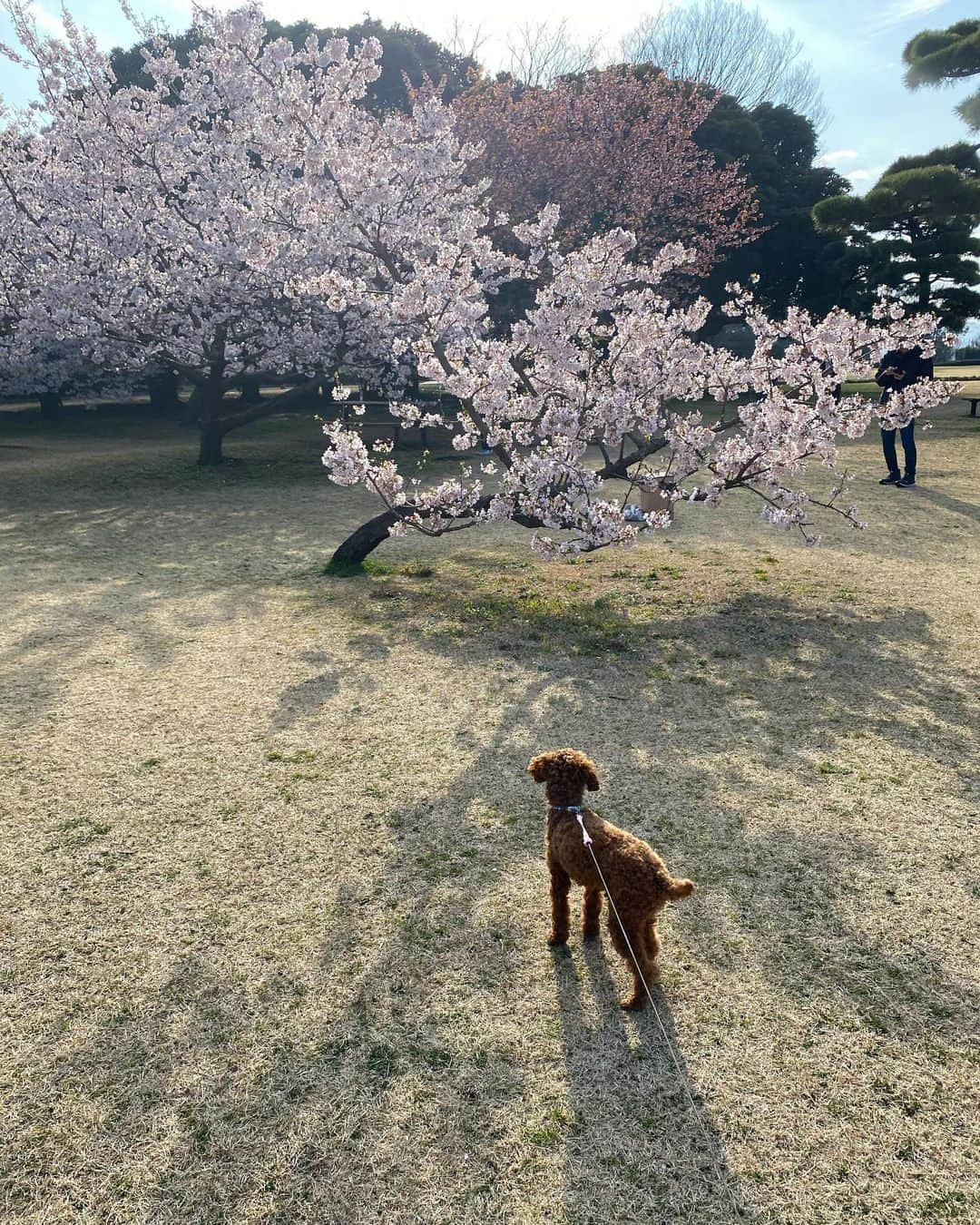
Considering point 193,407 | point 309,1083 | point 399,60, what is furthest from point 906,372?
Result: point 399,60

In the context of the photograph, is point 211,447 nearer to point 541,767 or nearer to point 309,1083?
point 541,767

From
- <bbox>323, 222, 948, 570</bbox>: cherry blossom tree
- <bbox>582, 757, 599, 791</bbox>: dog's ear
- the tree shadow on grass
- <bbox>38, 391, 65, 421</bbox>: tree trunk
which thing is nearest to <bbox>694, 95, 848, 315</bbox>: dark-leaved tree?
<bbox>323, 222, 948, 570</bbox>: cherry blossom tree

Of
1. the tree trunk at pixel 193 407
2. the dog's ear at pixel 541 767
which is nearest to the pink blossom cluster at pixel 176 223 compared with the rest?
the tree trunk at pixel 193 407

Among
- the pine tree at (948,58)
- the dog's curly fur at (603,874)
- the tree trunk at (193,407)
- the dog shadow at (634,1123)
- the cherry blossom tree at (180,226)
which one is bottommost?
the dog shadow at (634,1123)

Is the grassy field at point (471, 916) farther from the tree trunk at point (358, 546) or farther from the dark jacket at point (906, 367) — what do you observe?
the dark jacket at point (906, 367)

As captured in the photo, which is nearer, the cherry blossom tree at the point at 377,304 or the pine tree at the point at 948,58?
the cherry blossom tree at the point at 377,304

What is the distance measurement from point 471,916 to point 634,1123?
141 centimetres

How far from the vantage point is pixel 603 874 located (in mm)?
3732

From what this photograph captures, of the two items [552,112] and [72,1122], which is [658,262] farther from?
[552,112]

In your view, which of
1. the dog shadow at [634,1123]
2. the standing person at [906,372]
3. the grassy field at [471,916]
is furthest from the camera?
the standing person at [906,372]

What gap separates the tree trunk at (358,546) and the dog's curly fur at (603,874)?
23.9 feet

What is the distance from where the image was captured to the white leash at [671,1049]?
2.88 meters

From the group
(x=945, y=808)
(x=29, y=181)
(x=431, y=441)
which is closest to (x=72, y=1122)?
(x=945, y=808)

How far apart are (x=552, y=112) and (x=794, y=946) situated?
28.5 metres
